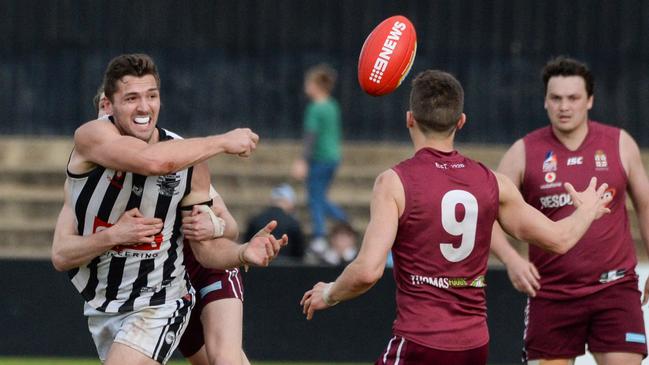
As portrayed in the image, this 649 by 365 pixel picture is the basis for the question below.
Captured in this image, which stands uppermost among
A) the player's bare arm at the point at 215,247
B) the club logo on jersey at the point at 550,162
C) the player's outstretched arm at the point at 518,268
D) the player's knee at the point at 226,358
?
the club logo on jersey at the point at 550,162

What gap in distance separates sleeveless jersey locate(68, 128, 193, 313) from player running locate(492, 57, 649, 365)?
193 cm

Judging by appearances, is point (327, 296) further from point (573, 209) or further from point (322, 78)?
point (322, 78)

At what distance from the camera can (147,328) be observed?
6305 mm

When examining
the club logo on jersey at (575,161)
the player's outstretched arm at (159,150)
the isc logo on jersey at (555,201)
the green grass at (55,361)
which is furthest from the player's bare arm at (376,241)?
the green grass at (55,361)

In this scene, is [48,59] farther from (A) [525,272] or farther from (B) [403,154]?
(A) [525,272]

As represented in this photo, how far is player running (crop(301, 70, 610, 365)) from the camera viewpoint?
18.7 feet

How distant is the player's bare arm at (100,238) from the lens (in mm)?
6109

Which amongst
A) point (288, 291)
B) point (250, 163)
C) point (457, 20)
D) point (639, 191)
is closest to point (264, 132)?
point (250, 163)

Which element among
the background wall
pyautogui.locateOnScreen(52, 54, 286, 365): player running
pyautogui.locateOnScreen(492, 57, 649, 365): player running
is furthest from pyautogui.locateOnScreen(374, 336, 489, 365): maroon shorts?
the background wall

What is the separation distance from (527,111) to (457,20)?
1.30 meters

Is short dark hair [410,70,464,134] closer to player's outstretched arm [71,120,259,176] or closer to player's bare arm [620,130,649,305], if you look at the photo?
player's outstretched arm [71,120,259,176]

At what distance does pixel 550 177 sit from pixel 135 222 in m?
2.53

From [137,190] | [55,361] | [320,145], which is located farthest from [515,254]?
[320,145]

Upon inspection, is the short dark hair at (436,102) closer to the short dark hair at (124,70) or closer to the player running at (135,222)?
the player running at (135,222)
